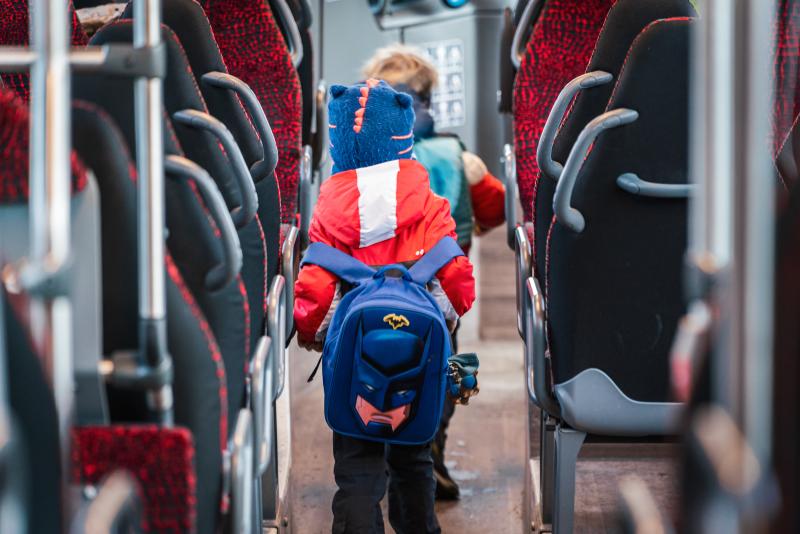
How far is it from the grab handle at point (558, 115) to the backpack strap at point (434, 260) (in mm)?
360

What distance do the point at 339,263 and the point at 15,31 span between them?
998 mm

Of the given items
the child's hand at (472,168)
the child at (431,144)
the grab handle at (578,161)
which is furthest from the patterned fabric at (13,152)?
the child's hand at (472,168)

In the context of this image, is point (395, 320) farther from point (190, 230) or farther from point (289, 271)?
point (190, 230)

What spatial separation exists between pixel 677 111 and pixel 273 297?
3.09 ft

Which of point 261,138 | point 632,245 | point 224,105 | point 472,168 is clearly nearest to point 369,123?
point 261,138

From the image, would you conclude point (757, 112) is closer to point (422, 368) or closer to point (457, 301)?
point (422, 368)

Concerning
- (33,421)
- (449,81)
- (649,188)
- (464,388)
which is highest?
(449,81)

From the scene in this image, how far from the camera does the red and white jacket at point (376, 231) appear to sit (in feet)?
8.60

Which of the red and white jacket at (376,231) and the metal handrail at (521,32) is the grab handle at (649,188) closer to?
the red and white jacket at (376,231)

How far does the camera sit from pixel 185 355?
1.63 metres

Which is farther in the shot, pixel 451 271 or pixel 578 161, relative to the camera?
pixel 451 271

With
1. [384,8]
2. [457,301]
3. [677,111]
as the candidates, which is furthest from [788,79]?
[384,8]

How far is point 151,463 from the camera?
1505 millimetres

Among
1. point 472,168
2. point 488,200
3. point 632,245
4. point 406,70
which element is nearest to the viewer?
point 632,245
